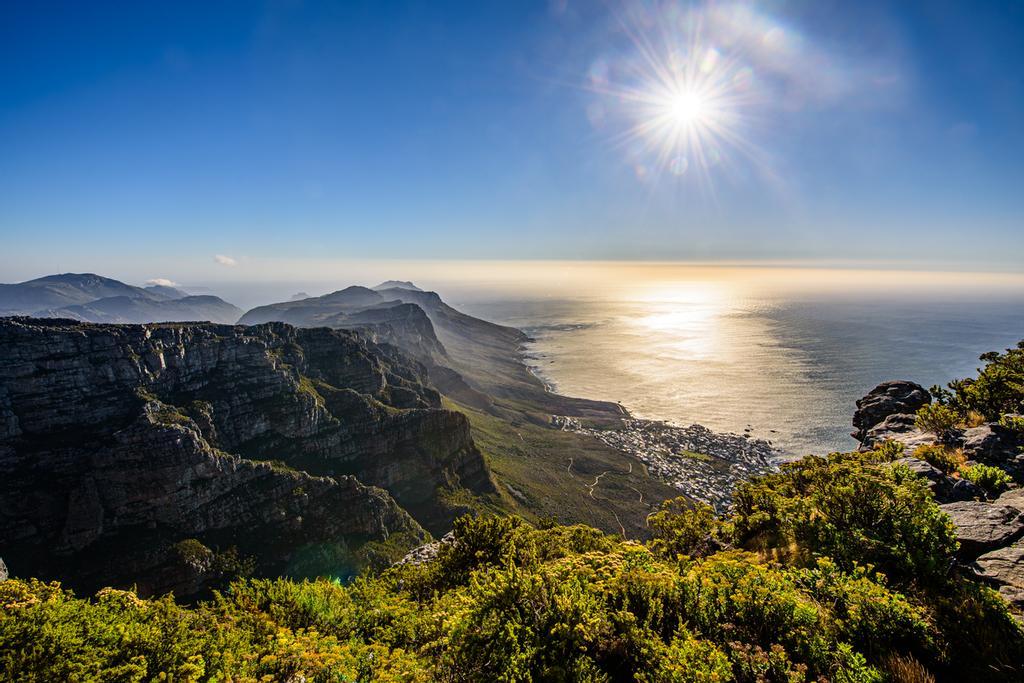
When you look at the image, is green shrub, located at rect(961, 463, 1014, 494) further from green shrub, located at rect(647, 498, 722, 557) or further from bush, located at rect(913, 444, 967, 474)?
green shrub, located at rect(647, 498, 722, 557)

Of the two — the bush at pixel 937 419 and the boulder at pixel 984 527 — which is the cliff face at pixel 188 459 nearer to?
the bush at pixel 937 419

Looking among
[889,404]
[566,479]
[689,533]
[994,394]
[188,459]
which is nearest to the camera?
[689,533]

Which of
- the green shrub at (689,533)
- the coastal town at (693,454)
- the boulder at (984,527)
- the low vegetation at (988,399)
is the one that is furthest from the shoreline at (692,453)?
the boulder at (984,527)

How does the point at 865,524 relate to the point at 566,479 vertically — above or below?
above

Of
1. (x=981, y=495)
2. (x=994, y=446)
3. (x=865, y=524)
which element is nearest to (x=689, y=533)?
(x=865, y=524)

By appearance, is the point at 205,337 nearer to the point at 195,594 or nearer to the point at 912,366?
the point at 195,594

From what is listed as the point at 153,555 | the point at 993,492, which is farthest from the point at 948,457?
the point at 153,555

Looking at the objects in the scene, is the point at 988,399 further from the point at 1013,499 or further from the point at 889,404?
the point at 1013,499
